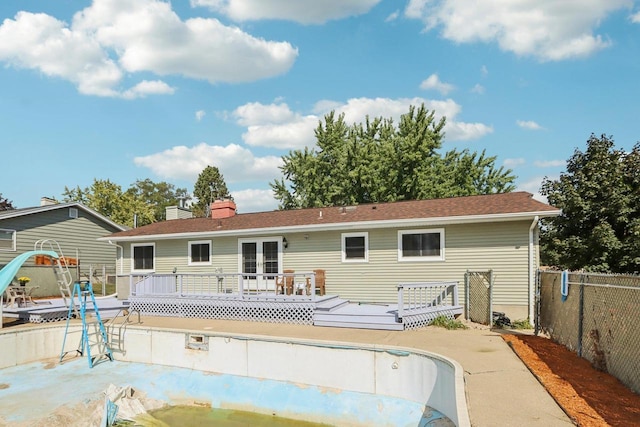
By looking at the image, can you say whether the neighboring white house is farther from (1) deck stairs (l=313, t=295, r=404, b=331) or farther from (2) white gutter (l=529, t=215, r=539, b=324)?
(1) deck stairs (l=313, t=295, r=404, b=331)

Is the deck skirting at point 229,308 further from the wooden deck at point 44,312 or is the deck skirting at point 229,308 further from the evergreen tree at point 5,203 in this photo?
the evergreen tree at point 5,203

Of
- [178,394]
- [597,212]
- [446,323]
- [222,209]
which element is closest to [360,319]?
[446,323]

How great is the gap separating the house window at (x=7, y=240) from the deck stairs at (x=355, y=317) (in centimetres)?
1652

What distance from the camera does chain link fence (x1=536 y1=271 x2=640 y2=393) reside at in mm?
5332

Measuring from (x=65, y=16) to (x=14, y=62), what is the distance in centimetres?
291

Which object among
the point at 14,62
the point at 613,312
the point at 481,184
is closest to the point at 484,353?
the point at 613,312

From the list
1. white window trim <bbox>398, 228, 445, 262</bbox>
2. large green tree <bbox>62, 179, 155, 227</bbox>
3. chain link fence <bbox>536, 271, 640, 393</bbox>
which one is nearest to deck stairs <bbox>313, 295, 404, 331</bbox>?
white window trim <bbox>398, 228, 445, 262</bbox>

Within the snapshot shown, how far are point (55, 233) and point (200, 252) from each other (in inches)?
412

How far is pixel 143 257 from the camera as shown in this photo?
17266 millimetres

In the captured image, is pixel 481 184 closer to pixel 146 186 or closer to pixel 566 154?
pixel 566 154

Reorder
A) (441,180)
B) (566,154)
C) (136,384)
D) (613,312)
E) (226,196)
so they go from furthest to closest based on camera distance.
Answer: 1. (226,196)
2. (441,180)
3. (566,154)
4. (136,384)
5. (613,312)

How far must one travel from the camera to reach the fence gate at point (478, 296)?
1084 cm

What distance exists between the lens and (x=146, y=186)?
235 feet

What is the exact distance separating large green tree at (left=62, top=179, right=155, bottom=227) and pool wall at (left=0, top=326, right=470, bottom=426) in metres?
30.1
